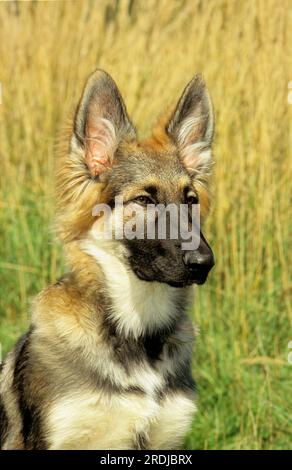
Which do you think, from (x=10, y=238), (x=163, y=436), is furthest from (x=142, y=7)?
(x=163, y=436)

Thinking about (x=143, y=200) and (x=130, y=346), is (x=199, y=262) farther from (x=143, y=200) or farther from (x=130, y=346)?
(x=130, y=346)

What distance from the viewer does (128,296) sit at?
4164 mm

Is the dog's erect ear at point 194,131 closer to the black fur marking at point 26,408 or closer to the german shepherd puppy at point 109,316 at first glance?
the german shepherd puppy at point 109,316

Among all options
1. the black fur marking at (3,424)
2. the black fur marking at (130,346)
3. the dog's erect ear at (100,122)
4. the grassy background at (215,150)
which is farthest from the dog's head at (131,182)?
the grassy background at (215,150)

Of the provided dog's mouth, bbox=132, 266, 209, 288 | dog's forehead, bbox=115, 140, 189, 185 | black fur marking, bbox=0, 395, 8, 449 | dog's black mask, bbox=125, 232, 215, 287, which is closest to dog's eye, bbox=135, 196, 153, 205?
dog's forehead, bbox=115, 140, 189, 185

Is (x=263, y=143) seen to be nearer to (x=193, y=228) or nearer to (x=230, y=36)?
(x=230, y=36)

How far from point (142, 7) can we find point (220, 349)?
121 inches

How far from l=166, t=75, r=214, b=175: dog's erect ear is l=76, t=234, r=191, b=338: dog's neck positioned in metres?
0.74

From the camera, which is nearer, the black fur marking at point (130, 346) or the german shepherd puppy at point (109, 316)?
the german shepherd puppy at point (109, 316)

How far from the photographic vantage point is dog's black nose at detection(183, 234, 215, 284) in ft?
12.3

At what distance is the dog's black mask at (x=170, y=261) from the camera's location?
3.76 metres

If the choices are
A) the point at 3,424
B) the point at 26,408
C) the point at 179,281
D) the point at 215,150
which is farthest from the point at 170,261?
the point at 215,150

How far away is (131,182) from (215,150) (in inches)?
79.7

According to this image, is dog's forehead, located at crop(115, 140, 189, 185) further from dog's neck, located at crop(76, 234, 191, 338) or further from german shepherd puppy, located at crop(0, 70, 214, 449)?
dog's neck, located at crop(76, 234, 191, 338)
